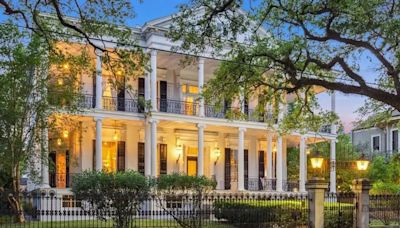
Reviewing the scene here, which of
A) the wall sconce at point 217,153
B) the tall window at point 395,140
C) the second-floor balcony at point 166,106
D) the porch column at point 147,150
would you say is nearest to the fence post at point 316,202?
the second-floor balcony at point 166,106

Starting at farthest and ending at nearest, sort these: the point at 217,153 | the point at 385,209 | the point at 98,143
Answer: the point at 217,153, the point at 98,143, the point at 385,209

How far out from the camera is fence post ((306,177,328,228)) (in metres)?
16.9

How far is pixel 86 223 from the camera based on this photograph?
17.3 m

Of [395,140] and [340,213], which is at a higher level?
[395,140]

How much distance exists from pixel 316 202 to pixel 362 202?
210cm

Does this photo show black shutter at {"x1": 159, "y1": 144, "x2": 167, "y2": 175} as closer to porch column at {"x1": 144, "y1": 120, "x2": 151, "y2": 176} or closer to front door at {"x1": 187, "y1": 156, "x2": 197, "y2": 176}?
front door at {"x1": 187, "y1": 156, "x2": 197, "y2": 176}

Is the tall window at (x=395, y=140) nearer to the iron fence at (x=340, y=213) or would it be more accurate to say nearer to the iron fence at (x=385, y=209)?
the iron fence at (x=385, y=209)

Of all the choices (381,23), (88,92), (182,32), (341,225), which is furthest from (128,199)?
(88,92)

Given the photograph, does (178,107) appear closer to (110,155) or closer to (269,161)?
(110,155)

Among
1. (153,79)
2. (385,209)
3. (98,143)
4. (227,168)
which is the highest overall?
(153,79)

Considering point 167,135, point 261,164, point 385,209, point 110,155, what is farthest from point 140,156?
point 385,209

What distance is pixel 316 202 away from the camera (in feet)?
55.7

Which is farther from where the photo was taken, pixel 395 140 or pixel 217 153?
pixel 395 140

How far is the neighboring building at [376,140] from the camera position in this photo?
41688mm
